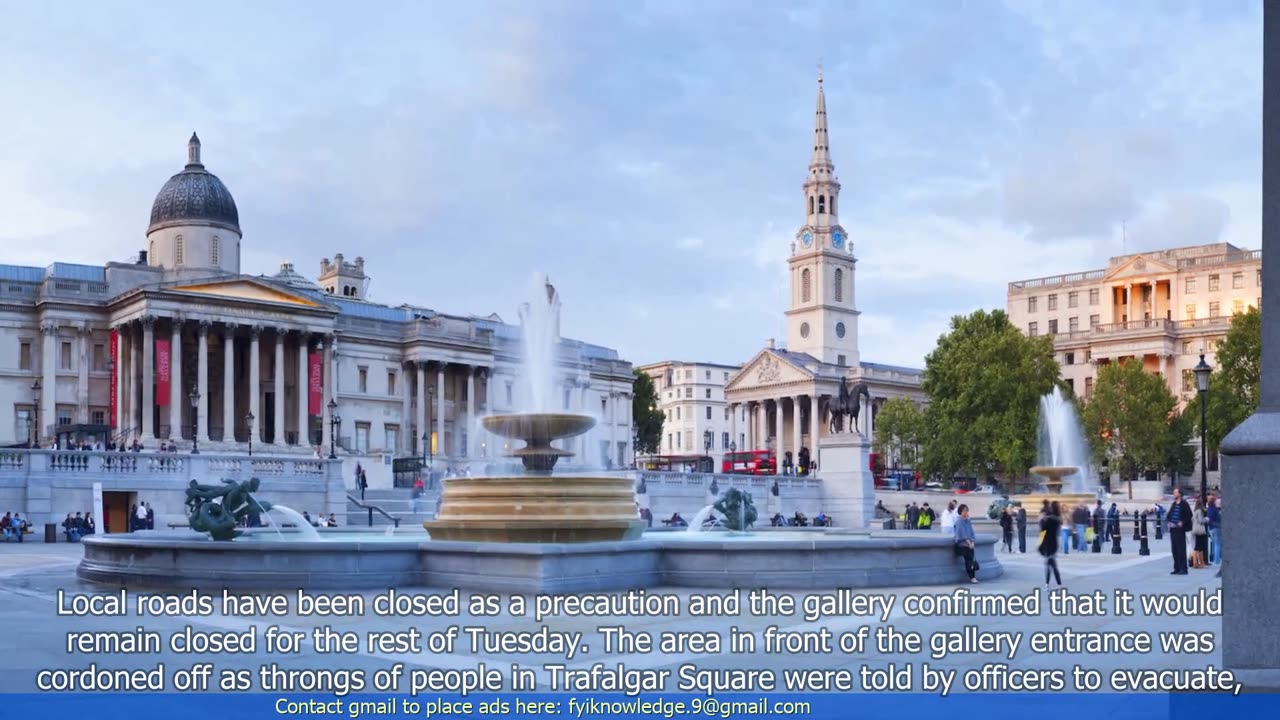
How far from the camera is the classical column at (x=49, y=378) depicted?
72812 millimetres

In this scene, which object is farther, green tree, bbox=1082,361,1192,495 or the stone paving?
green tree, bbox=1082,361,1192,495

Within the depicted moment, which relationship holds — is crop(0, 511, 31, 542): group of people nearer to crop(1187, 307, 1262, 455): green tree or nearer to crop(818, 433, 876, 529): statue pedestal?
crop(818, 433, 876, 529): statue pedestal

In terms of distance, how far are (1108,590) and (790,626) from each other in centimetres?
788

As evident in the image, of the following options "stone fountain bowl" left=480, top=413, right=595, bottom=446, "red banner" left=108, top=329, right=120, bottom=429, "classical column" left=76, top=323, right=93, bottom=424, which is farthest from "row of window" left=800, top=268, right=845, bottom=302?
"stone fountain bowl" left=480, top=413, right=595, bottom=446

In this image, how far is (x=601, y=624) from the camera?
14.9 metres

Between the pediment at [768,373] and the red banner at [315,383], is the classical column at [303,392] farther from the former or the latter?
the pediment at [768,373]

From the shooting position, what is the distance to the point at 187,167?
261ft

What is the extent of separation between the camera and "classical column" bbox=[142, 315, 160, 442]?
71.4m

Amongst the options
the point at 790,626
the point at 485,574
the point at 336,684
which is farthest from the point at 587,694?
the point at 485,574

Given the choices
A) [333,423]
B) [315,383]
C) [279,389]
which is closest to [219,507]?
[333,423]

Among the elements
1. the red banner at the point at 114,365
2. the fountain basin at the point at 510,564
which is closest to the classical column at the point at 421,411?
the red banner at the point at 114,365

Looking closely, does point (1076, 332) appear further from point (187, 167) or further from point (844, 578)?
point (844, 578)

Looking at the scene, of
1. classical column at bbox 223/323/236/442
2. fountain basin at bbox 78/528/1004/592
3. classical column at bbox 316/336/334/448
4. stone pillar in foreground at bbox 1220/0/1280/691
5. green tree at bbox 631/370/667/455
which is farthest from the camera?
green tree at bbox 631/370/667/455

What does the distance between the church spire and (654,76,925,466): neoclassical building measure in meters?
0.11
